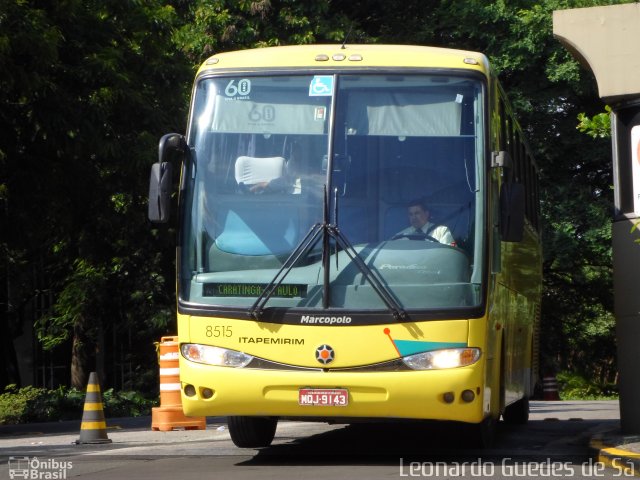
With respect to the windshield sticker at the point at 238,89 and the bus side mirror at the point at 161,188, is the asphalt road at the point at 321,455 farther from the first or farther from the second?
the windshield sticker at the point at 238,89

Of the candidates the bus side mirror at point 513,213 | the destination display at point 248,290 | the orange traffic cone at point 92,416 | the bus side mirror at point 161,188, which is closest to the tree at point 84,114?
the orange traffic cone at point 92,416

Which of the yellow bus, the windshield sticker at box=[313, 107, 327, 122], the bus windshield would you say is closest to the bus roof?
the yellow bus

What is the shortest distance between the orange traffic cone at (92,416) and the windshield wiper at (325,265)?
4.40 metres

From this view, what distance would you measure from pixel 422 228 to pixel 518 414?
7623mm

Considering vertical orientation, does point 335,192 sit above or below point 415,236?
above

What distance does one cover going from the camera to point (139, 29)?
2414cm

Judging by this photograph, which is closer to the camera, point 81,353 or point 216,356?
point 216,356

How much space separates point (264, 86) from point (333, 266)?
1864 millimetres

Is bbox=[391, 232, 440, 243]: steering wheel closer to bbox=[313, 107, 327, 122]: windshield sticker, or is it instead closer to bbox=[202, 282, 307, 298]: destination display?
bbox=[202, 282, 307, 298]: destination display

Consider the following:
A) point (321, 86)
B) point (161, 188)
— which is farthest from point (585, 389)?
point (161, 188)

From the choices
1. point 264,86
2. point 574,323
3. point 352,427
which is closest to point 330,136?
point 264,86

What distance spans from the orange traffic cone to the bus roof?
14.7 feet

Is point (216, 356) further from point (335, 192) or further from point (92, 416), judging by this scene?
point (92, 416)

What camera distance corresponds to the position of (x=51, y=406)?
24.5m
